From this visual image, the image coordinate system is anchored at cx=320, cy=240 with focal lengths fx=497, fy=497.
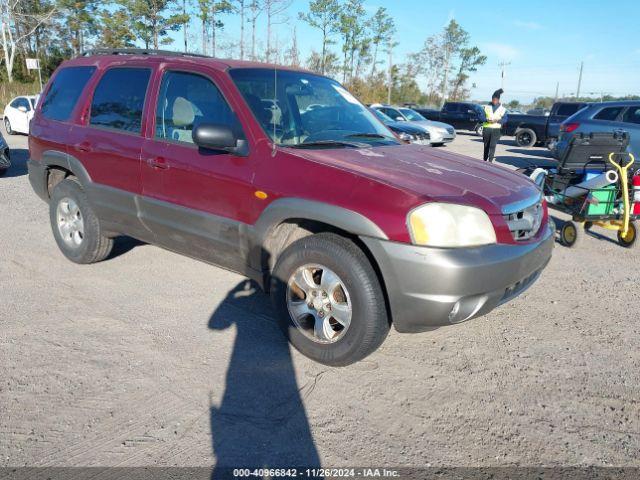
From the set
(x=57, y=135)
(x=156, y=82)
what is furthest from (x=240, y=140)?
(x=57, y=135)

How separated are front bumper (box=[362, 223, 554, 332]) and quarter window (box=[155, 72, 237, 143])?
64.0 inches

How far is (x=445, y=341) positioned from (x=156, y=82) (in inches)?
118

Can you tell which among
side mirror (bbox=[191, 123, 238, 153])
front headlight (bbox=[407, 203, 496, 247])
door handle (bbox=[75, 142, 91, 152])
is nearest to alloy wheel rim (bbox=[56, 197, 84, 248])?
door handle (bbox=[75, 142, 91, 152])

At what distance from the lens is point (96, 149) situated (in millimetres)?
4340

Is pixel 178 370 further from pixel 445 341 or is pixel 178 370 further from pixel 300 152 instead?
pixel 445 341

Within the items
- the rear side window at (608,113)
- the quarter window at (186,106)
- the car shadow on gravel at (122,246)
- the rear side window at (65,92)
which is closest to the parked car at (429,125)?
the rear side window at (608,113)

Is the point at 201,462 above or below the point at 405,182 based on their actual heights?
below

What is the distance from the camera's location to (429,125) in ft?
58.6

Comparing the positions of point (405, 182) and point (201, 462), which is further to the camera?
point (405, 182)

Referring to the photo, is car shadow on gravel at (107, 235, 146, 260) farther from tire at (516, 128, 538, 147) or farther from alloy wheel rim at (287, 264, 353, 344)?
tire at (516, 128, 538, 147)

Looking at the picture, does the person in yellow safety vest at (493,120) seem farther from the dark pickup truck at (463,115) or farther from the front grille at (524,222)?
the dark pickup truck at (463,115)

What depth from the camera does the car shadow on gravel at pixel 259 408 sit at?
2391 millimetres

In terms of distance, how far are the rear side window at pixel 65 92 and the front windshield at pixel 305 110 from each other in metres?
1.90

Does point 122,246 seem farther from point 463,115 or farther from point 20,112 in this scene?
point 463,115
